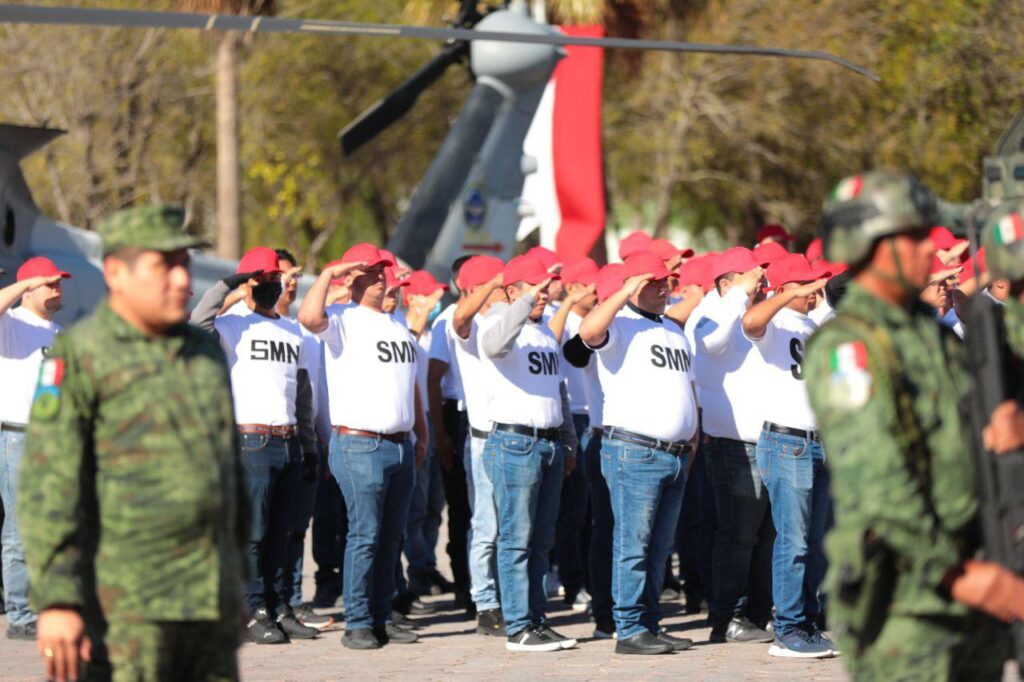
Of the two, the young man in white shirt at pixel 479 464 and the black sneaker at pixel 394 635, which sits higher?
the young man in white shirt at pixel 479 464

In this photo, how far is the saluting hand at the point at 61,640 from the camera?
4363mm

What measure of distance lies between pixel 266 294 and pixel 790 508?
3.05 meters

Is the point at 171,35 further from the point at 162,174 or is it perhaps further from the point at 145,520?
the point at 145,520

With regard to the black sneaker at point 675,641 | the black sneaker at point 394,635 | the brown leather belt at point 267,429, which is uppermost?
the brown leather belt at point 267,429

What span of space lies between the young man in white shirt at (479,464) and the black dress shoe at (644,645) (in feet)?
3.35

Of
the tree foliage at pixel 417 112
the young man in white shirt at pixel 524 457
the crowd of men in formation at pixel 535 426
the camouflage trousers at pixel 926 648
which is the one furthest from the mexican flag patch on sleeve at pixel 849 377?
the tree foliage at pixel 417 112

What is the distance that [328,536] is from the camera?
10977mm

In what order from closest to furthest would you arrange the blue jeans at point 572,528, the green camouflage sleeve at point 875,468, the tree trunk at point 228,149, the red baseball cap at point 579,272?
the green camouflage sleeve at point 875,468 → the red baseball cap at point 579,272 → the blue jeans at point 572,528 → the tree trunk at point 228,149

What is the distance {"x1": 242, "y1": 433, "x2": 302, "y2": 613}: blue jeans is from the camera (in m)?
9.24

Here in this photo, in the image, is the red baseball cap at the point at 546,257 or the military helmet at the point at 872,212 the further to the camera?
the red baseball cap at the point at 546,257

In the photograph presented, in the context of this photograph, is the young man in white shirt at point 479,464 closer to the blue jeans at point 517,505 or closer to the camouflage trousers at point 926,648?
the blue jeans at point 517,505

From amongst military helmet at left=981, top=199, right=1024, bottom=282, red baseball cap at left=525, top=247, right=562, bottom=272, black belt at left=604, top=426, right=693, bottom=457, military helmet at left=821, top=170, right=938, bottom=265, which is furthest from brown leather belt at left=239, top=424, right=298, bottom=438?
military helmet at left=821, top=170, right=938, bottom=265

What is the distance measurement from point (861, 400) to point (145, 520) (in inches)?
74.0

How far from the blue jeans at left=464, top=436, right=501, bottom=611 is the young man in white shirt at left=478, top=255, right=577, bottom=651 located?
0.46 meters
